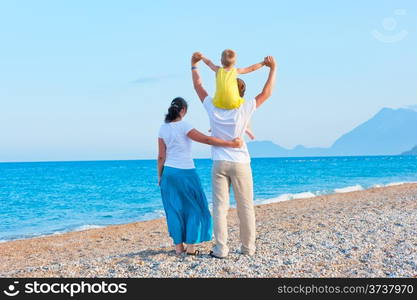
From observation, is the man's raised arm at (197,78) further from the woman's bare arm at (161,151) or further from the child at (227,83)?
the woman's bare arm at (161,151)

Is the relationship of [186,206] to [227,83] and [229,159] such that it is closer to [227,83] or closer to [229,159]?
[229,159]

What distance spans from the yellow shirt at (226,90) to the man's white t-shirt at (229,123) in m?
0.09

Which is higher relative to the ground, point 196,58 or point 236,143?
point 196,58

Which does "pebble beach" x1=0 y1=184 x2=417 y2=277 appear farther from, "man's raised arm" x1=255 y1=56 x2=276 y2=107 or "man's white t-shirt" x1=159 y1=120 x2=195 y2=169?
"man's raised arm" x1=255 y1=56 x2=276 y2=107

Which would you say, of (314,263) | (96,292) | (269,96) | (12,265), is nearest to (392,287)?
(314,263)

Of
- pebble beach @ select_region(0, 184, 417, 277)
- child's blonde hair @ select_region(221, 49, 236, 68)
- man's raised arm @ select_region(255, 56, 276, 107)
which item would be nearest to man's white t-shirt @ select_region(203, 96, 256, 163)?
man's raised arm @ select_region(255, 56, 276, 107)

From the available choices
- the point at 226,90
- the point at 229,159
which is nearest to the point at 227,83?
the point at 226,90

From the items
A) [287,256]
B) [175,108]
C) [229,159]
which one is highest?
[175,108]

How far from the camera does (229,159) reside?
5.80m

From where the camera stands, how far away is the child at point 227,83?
5.55 m

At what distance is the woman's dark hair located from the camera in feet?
19.6

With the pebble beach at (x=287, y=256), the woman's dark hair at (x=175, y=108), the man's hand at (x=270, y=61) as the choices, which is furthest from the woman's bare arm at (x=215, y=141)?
the pebble beach at (x=287, y=256)

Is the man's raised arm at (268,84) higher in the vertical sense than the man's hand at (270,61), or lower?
lower

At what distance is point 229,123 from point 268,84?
734 millimetres
